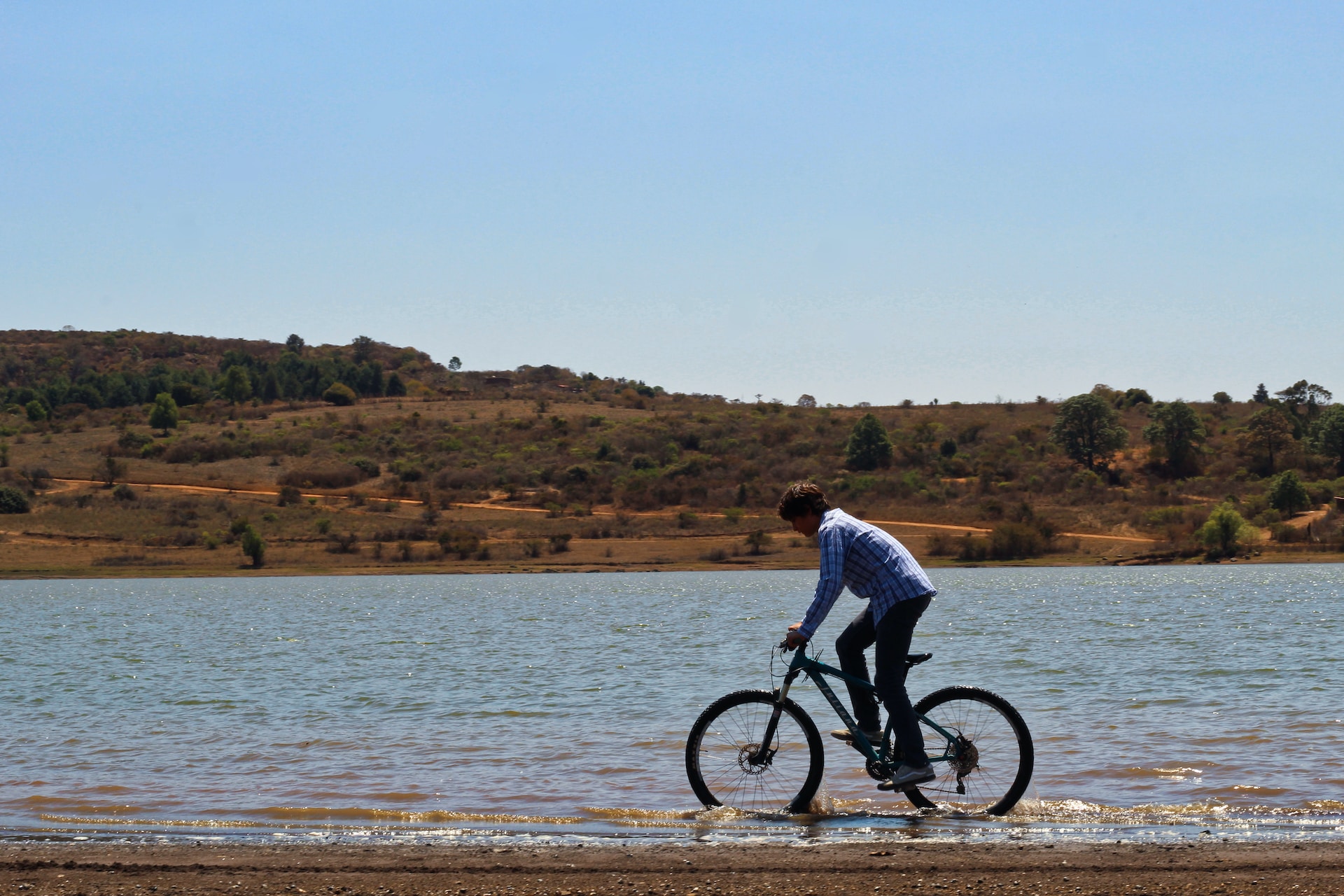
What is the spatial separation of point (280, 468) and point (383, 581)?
33.7m

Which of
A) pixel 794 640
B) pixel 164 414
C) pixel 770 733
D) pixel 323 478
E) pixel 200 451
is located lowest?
pixel 770 733

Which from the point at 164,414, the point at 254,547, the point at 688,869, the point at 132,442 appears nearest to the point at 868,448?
the point at 254,547

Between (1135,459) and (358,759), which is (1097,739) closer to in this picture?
(358,759)

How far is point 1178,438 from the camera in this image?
100 m

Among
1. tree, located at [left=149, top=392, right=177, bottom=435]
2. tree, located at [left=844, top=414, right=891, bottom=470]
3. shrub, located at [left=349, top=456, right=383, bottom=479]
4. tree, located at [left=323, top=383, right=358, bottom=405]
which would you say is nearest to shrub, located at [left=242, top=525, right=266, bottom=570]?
shrub, located at [left=349, top=456, right=383, bottom=479]

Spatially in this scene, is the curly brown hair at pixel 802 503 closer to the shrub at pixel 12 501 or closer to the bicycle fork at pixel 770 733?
the bicycle fork at pixel 770 733

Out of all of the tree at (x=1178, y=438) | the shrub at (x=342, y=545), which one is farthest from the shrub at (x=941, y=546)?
the shrub at (x=342, y=545)

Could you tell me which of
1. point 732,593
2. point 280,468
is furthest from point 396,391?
point 732,593

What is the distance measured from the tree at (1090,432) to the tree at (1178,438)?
287 centimetres

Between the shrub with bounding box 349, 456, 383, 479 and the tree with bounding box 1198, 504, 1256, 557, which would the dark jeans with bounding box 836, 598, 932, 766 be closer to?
the tree with bounding box 1198, 504, 1256, 557

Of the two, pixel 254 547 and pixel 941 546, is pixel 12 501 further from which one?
pixel 941 546

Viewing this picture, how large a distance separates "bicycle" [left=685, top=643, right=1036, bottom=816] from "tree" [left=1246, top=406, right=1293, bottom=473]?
308 feet

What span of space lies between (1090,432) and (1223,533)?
2821cm

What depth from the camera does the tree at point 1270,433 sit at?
3760 inches
